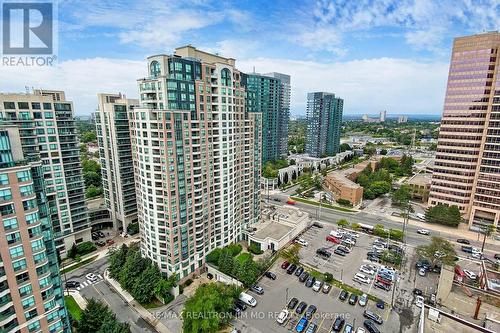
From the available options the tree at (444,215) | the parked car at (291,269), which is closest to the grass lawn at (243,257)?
the parked car at (291,269)

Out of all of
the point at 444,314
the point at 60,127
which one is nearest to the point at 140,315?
the point at 60,127

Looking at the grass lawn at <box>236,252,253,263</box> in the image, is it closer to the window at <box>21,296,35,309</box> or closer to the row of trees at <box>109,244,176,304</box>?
the row of trees at <box>109,244,176,304</box>

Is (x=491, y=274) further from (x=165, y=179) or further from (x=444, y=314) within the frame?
(x=165, y=179)

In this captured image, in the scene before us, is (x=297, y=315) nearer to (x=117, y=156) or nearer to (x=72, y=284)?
(x=72, y=284)

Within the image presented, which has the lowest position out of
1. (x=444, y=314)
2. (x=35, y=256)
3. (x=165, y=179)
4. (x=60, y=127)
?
(x=444, y=314)

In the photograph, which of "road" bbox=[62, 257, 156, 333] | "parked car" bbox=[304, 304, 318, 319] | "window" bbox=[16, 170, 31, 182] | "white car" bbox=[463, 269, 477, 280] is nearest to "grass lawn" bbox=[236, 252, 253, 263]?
"parked car" bbox=[304, 304, 318, 319]
